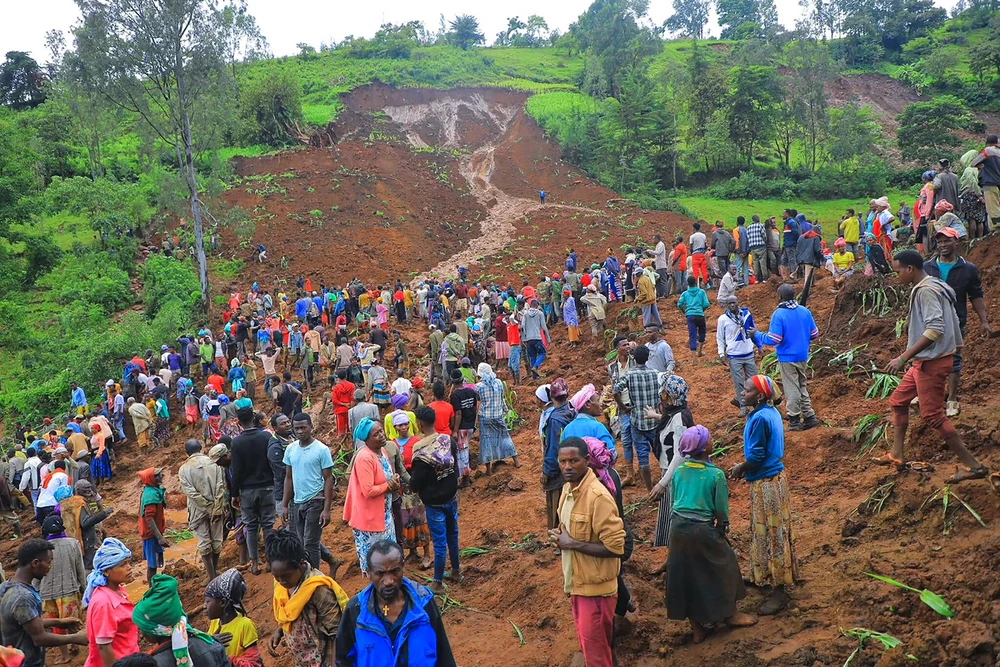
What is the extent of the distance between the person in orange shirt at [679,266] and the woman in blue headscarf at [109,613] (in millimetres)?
14806

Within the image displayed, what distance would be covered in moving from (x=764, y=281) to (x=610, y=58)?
47.1m

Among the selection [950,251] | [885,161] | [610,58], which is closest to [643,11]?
[610,58]

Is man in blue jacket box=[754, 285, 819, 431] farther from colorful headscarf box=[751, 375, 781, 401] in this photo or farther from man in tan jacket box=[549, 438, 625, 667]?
man in tan jacket box=[549, 438, 625, 667]

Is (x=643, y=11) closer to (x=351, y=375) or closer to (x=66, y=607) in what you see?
(x=351, y=375)

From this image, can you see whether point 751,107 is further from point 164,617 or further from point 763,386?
point 164,617

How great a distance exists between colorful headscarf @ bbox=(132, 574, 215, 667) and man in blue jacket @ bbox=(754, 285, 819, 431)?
260 inches

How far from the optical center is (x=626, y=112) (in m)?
42.6

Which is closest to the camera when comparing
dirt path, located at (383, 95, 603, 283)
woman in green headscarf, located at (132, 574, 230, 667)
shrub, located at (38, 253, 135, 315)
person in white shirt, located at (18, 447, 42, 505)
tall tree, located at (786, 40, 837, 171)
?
woman in green headscarf, located at (132, 574, 230, 667)

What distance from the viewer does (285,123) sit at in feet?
141

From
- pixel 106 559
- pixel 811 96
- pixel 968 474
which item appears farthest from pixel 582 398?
pixel 811 96

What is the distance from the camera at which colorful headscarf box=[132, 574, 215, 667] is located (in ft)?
12.0

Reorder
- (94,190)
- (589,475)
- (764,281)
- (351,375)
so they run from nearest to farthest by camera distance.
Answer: (589,475) < (351,375) < (764,281) < (94,190)

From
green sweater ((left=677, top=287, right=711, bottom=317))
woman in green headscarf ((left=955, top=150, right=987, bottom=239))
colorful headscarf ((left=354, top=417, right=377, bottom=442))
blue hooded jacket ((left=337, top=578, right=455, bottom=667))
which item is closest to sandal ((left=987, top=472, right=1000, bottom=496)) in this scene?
blue hooded jacket ((left=337, top=578, right=455, bottom=667))

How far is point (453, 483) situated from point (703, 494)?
222cm
